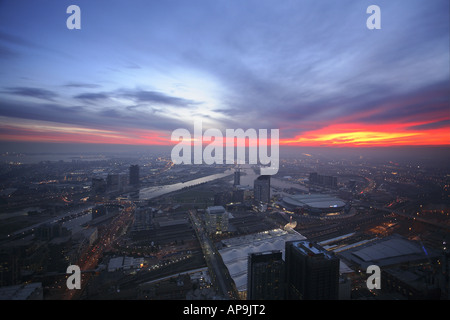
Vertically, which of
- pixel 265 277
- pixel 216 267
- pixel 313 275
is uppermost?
pixel 313 275

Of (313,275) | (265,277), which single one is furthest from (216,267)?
(313,275)

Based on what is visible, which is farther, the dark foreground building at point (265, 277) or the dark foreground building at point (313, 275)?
the dark foreground building at point (265, 277)

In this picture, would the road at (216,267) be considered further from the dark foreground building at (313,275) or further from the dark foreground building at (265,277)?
the dark foreground building at (313,275)

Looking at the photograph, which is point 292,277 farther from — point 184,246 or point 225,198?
point 225,198

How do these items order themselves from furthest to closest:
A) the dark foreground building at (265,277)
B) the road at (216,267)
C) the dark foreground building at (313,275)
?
the road at (216,267), the dark foreground building at (265,277), the dark foreground building at (313,275)

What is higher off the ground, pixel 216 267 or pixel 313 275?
pixel 313 275

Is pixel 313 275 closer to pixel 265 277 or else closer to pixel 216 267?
pixel 265 277

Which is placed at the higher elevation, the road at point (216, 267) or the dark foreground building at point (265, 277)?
the dark foreground building at point (265, 277)

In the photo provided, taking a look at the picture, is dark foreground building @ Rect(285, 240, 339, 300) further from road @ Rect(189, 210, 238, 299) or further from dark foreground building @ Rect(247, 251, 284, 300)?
road @ Rect(189, 210, 238, 299)

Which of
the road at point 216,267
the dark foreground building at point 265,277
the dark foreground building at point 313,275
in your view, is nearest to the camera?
the dark foreground building at point 313,275

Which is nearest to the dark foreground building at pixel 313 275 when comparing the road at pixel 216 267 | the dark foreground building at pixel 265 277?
the dark foreground building at pixel 265 277
